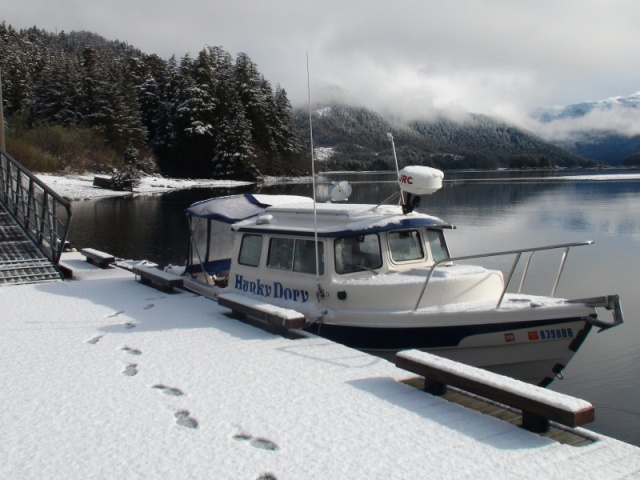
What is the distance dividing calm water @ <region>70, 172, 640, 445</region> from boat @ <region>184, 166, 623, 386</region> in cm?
156

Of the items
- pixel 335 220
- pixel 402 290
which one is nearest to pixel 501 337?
pixel 402 290

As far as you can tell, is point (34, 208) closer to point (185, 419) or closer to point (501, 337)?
point (185, 419)

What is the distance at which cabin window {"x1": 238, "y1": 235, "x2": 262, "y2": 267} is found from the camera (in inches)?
425

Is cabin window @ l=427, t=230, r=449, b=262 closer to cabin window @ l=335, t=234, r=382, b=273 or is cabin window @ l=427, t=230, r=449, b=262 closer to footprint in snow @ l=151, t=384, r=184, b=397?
cabin window @ l=335, t=234, r=382, b=273

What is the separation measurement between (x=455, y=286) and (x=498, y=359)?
1279 mm

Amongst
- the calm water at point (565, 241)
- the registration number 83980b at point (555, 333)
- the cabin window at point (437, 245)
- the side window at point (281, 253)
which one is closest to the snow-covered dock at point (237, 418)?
the side window at point (281, 253)

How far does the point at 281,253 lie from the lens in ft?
34.0

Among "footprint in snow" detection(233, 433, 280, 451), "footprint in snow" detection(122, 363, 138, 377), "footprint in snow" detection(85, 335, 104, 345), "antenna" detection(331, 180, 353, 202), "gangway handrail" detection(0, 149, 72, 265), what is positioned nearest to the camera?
"footprint in snow" detection(233, 433, 280, 451)

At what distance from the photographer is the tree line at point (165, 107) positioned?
7019 centimetres

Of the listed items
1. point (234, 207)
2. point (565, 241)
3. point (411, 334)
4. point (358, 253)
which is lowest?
point (565, 241)

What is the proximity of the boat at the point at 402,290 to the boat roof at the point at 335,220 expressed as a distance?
0.06 feet

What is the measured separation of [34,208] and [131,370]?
384 inches

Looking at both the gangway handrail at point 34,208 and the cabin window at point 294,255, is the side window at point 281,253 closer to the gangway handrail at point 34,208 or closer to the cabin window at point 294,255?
the cabin window at point 294,255

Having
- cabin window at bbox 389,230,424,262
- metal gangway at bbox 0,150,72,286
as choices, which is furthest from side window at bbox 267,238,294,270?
metal gangway at bbox 0,150,72,286
